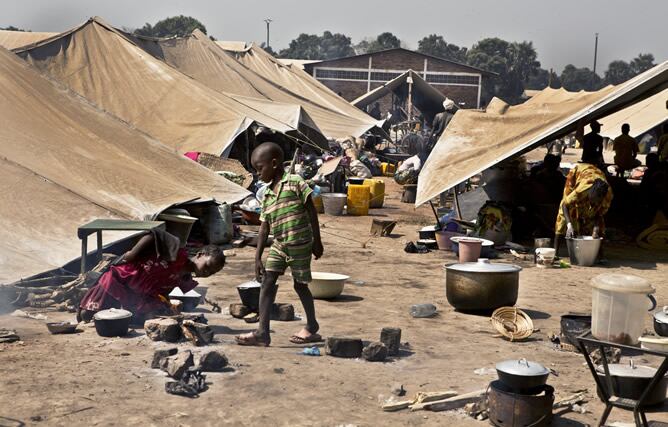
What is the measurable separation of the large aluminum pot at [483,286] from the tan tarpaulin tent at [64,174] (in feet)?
10.5

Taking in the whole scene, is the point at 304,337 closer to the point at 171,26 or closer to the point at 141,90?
the point at 141,90

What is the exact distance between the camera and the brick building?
1770 inches

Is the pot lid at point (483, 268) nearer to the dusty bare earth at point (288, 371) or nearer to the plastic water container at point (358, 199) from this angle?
the dusty bare earth at point (288, 371)

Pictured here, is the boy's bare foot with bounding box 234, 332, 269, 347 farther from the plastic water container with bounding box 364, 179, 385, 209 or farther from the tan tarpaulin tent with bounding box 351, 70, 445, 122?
the tan tarpaulin tent with bounding box 351, 70, 445, 122

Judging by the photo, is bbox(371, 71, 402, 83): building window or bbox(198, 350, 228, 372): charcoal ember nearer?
bbox(198, 350, 228, 372): charcoal ember

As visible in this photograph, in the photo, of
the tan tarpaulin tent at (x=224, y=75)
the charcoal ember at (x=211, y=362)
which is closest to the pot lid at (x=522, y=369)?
the charcoal ember at (x=211, y=362)

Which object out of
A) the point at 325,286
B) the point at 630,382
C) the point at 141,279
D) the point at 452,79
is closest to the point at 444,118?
the point at 325,286

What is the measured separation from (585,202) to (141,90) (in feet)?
30.4

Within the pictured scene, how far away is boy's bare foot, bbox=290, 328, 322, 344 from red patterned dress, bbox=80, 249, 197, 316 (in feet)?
3.31

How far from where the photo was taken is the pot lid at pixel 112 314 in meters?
5.79

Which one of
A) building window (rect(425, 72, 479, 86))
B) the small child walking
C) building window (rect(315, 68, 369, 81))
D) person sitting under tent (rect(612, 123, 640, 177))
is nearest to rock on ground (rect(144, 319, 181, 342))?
the small child walking

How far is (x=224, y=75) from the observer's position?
21.0 meters

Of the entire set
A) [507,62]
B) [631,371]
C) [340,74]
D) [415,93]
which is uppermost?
[507,62]

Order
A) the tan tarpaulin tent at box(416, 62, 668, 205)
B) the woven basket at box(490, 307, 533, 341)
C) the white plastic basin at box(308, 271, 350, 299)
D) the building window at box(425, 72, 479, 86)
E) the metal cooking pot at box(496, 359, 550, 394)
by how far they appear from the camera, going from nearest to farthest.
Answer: the metal cooking pot at box(496, 359, 550, 394), the woven basket at box(490, 307, 533, 341), the white plastic basin at box(308, 271, 350, 299), the tan tarpaulin tent at box(416, 62, 668, 205), the building window at box(425, 72, 479, 86)
